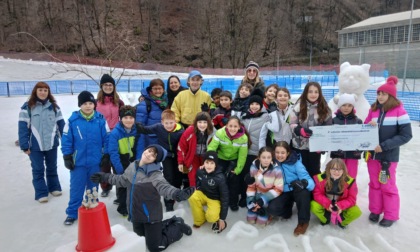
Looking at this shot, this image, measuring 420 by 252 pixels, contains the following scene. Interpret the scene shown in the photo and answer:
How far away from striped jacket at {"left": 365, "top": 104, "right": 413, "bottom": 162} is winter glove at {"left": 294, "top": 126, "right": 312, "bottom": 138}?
34.8 inches

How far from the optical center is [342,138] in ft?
13.3

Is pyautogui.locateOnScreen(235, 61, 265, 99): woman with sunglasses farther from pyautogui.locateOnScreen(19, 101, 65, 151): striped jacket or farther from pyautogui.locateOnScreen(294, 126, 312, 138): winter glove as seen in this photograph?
pyautogui.locateOnScreen(19, 101, 65, 151): striped jacket

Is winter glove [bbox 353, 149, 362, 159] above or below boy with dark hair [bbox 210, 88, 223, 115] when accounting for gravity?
below

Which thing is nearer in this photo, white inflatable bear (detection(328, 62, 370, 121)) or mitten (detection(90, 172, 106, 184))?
mitten (detection(90, 172, 106, 184))

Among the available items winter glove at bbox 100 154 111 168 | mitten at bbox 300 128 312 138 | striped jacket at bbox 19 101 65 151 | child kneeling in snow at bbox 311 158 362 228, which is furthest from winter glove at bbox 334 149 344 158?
striped jacket at bbox 19 101 65 151

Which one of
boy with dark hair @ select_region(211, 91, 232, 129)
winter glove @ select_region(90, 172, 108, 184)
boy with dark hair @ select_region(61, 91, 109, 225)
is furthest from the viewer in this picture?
boy with dark hair @ select_region(211, 91, 232, 129)

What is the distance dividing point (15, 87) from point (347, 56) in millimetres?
44679

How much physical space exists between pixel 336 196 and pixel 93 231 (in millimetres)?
2976

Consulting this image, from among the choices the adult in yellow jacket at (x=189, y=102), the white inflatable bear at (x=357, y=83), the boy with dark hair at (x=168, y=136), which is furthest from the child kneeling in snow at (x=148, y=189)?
the white inflatable bear at (x=357, y=83)

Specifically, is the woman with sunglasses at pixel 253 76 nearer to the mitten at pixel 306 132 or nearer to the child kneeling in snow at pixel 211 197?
the mitten at pixel 306 132

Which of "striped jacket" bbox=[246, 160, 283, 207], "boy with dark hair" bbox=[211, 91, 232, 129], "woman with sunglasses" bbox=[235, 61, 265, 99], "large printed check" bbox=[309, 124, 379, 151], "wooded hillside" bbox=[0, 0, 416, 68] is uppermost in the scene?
"wooded hillside" bbox=[0, 0, 416, 68]

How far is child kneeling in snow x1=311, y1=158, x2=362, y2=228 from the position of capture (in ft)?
12.4

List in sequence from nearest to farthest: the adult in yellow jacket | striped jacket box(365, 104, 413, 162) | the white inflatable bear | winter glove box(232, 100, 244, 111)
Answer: striped jacket box(365, 104, 413, 162), winter glove box(232, 100, 244, 111), the white inflatable bear, the adult in yellow jacket

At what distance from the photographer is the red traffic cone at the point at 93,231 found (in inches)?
95.0
